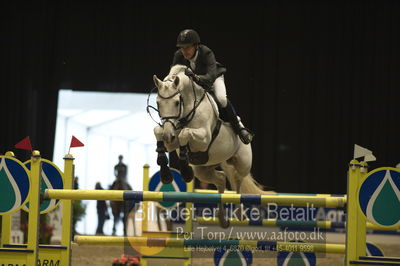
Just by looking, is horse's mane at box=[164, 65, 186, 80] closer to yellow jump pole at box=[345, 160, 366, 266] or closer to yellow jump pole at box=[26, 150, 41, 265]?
yellow jump pole at box=[26, 150, 41, 265]

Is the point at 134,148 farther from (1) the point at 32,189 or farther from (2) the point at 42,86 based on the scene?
(1) the point at 32,189

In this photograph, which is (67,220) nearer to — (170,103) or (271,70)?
(170,103)

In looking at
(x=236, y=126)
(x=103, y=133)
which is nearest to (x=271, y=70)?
(x=103, y=133)

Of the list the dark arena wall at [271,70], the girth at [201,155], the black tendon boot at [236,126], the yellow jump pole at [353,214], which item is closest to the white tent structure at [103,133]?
the dark arena wall at [271,70]

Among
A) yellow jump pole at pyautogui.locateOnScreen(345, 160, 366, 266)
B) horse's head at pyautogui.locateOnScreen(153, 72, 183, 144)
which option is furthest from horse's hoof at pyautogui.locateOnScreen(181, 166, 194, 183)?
yellow jump pole at pyautogui.locateOnScreen(345, 160, 366, 266)

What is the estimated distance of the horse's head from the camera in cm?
355

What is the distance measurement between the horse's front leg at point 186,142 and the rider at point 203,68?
357mm

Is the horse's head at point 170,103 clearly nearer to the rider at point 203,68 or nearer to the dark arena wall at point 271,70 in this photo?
the rider at point 203,68

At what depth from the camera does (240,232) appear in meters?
9.30

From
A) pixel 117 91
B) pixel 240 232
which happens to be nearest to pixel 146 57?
pixel 117 91

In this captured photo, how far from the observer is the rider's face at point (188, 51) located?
12.8ft

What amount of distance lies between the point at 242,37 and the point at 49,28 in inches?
140

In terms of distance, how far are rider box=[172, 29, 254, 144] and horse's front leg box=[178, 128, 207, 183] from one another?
1.17 ft

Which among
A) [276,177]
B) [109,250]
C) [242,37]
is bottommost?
[109,250]
